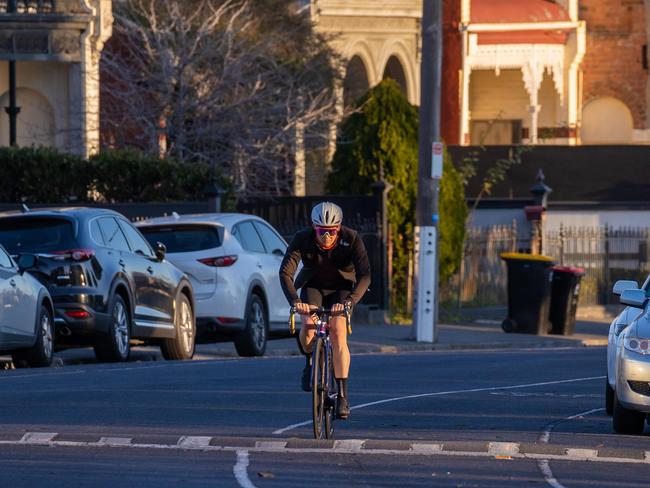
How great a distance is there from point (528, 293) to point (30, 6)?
36.8 ft

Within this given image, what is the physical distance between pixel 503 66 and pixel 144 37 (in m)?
16.7

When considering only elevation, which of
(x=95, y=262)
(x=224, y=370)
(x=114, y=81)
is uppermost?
(x=114, y=81)

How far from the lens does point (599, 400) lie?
14.5m

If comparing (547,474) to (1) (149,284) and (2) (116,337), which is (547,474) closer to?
(2) (116,337)

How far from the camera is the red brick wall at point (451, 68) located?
4512cm

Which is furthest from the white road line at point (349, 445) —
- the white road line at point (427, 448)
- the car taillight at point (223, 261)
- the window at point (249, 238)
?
the window at point (249, 238)

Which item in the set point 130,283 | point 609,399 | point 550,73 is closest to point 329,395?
point 609,399

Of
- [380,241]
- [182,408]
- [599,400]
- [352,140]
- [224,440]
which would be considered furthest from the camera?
[352,140]

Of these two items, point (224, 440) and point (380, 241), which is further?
point (380, 241)

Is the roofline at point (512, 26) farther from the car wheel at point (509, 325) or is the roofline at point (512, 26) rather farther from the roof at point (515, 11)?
the car wheel at point (509, 325)

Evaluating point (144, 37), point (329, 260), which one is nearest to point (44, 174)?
point (144, 37)

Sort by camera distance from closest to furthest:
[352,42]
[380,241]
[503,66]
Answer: [380,241], [352,42], [503,66]

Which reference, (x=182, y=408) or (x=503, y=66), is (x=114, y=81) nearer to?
(x=503, y=66)

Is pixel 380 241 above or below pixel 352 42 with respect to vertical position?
below
